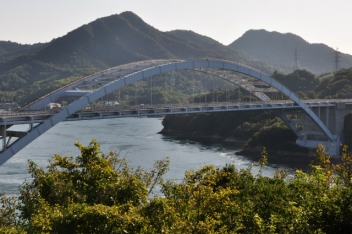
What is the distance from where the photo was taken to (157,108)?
24.5m

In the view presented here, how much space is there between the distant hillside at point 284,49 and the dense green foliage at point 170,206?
154 m

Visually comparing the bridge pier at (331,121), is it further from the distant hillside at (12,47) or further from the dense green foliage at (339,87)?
the distant hillside at (12,47)

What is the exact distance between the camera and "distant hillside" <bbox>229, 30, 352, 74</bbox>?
166625mm

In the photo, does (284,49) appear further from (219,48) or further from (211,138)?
(211,138)

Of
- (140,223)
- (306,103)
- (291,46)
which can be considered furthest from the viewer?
(291,46)

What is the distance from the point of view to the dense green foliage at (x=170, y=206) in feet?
25.3

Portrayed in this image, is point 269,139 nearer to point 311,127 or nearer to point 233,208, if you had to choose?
point 311,127

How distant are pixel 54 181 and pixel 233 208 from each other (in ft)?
11.2

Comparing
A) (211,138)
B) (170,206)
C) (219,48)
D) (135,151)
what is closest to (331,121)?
(211,138)

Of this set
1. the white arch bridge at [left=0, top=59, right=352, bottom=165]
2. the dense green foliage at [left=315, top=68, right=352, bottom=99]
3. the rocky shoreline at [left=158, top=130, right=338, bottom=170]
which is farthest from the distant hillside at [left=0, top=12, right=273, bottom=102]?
the white arch bridge at [left=0, top=59, right=352, bottom=165]

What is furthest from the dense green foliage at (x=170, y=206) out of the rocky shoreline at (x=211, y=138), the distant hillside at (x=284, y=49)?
the distant hillside at (x=284, y=49)

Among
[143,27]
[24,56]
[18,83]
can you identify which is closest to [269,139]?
[18,83]

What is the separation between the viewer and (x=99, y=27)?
10238 centimetres

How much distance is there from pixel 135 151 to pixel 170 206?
28.6m
